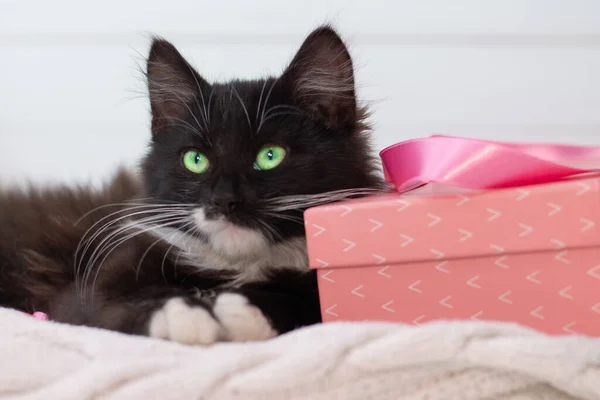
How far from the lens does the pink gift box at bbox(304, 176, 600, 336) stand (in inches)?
34.4

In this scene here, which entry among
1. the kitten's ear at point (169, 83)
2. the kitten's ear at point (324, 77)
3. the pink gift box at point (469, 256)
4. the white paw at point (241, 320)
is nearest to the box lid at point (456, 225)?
the pink gift box at point (469, 256)

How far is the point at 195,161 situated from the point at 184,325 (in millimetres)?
425

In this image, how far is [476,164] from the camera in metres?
0.94

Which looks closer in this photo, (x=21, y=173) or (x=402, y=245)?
(x=402, y=245)

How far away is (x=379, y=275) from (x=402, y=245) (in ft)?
0.22

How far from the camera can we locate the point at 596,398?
2.24 ft

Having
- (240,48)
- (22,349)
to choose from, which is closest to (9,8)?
(240,48)

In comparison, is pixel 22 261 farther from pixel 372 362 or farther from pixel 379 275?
pixel 372 362

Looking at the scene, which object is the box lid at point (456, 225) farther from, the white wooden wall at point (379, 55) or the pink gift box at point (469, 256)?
the white wooden wall at point (379, 55)

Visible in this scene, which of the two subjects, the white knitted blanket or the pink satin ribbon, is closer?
the white knitted blanket

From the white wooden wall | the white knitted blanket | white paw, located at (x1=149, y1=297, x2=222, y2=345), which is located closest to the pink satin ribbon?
the white knitted blanket

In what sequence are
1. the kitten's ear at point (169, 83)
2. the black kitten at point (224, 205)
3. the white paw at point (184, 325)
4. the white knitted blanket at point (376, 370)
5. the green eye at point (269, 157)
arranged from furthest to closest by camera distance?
the kitten's ear at point (169, 83) < the green eye at point (269, 157) < the black kitten at point (224, 205) < the white paw at point (184, 325) < the white knitted blanket at point (376, 370)

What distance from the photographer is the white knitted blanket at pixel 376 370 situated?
0.68 metres

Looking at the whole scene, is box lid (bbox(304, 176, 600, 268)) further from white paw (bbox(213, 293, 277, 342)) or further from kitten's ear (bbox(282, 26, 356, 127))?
kitten's ear (bbox(282, 26, 356, 127))
